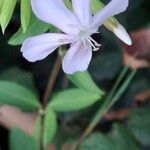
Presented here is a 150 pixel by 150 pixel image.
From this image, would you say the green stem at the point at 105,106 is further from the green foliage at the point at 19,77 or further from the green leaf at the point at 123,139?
the green foliage at the point at 19,77

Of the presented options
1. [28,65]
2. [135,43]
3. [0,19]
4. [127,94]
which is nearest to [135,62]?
[135,43]

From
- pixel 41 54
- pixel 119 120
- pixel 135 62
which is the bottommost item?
pixel 119 120

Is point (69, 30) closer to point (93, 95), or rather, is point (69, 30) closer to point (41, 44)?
point (41, 44)

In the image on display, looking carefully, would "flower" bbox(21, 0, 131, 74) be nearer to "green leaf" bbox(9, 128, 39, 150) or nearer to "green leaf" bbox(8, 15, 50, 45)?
"green leaf" bbox(8, 15, 50, 45)

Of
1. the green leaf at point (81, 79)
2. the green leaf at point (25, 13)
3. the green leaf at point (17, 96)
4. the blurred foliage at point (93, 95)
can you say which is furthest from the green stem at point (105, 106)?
the green leaf at point (25, 13)

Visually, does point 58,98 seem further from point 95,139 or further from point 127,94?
point 127,94

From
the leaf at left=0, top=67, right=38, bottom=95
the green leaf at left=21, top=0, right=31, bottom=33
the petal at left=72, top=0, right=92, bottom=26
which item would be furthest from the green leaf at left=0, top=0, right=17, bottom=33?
the leaf at left=0, top=67, right=38, bottom=95
